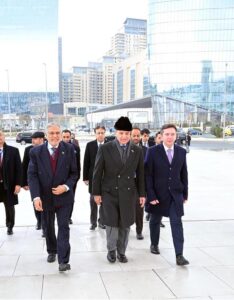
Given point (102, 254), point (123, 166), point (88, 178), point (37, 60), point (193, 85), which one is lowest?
point (102, 254)

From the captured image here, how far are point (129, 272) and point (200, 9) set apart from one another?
90.5 m

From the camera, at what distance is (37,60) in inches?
3467

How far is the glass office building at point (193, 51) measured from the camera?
279ft

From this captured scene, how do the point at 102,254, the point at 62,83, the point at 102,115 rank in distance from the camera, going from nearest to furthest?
the point at 102,254
the point at 102,115
the point at 62,83

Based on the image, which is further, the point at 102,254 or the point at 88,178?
the point at 88,178

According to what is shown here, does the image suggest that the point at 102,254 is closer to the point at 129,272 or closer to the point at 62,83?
the point at 129,272

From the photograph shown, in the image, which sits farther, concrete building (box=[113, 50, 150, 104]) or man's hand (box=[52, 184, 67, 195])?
concrete building (box=[113, 50, 150, 104])

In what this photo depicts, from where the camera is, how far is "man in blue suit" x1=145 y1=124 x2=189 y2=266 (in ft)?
15.5

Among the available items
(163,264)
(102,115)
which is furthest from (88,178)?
(102,115)

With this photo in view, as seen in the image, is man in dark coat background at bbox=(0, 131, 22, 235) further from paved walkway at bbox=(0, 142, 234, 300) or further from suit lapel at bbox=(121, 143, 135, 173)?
suit lapel at bbox=(121, 143, 135, 173)

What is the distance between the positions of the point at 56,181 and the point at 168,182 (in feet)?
4.69

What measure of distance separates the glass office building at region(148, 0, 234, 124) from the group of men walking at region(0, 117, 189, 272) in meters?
81.1

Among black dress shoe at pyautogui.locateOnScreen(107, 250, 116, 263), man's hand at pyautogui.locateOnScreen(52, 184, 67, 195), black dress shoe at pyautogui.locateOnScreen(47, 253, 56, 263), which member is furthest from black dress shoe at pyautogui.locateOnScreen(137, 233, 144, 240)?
man's hand at pyautogui.locateOnScreen(52, 184, 67, 195)

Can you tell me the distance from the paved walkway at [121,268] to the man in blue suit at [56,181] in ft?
1.27
